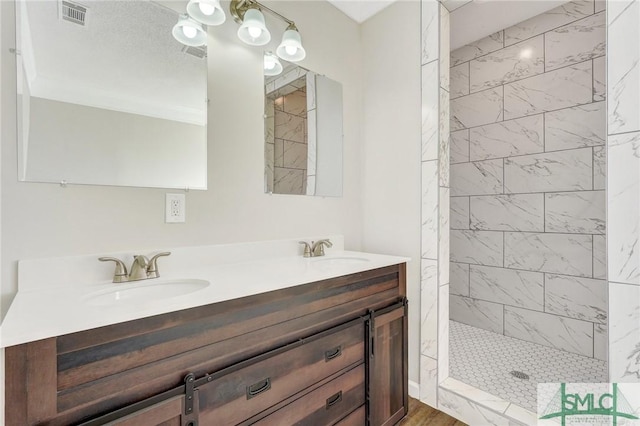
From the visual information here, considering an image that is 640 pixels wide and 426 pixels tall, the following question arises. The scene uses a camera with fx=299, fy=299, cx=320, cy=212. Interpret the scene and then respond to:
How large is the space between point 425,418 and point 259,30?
2.26 meters

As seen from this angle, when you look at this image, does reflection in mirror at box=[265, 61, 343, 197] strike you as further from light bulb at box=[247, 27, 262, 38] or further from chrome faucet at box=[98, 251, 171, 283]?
chrome faucet at box=[98, 251, 171, 283]

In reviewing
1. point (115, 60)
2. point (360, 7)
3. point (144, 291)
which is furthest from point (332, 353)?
point (360, 7)

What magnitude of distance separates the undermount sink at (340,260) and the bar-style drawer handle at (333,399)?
2.03 feet

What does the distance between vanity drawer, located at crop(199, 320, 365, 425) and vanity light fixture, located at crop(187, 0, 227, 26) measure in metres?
1.45

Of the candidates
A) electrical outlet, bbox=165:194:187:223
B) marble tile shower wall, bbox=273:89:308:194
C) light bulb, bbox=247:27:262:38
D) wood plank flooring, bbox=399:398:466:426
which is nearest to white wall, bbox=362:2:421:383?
wood plank flooring, bbox=399:398:466:426

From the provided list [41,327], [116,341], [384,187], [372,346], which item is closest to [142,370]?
[116,341]

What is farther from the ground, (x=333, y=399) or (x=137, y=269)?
(x=137, y=269)

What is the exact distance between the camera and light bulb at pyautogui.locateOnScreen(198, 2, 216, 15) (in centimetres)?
135

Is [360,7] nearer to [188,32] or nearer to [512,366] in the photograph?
[188,32]

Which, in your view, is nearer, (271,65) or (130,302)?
(130,302)

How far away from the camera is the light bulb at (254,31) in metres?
1.51

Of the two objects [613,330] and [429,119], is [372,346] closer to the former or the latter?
[613,330]

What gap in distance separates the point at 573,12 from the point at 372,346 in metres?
2.89

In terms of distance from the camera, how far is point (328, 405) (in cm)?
122
